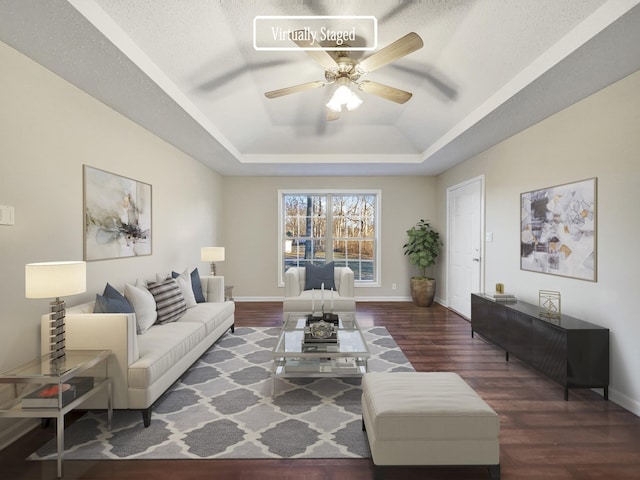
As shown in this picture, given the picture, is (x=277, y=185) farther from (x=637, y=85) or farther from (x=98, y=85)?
(x=637, y=85)

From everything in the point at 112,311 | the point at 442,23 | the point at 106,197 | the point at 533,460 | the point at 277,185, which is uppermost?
the point at 442,23

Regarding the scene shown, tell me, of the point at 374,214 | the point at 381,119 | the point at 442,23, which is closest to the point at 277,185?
the point at 374,214

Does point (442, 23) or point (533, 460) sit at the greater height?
point (442, 23)

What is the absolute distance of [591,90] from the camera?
113 inches

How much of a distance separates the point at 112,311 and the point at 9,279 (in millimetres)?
651

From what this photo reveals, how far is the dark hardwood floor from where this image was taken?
1.90 metres

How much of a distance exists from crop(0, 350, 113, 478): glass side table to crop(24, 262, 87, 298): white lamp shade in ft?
1.43

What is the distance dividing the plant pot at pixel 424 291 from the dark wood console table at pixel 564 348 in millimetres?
2856

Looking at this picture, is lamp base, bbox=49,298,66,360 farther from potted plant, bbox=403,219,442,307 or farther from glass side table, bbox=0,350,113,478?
potted plant, bbox=403,219,442,307

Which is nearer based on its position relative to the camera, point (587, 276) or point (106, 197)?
point (587, 276)

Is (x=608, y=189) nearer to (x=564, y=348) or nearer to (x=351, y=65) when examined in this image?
(x=564, y=348)

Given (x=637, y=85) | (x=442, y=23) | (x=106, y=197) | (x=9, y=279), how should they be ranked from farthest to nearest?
(x=106, y=197)
(x=442, y=23)
(x=637, y=85)
(x=9, y=279)

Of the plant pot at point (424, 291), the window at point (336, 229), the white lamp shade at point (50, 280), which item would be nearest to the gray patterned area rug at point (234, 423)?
the white lamp shade at point (50, 280)

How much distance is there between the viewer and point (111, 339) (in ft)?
7.62
